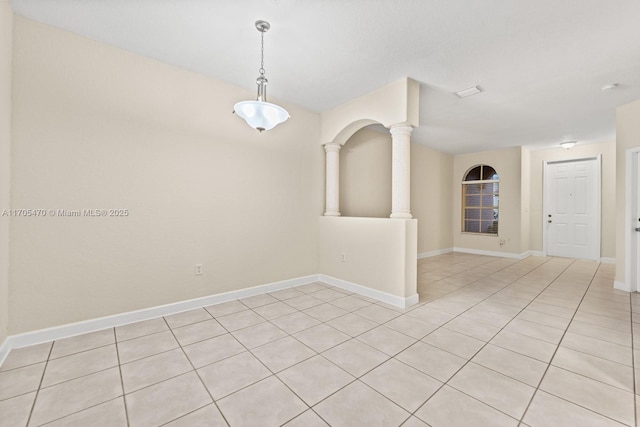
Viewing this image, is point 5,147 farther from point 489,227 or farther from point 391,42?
point 489,227

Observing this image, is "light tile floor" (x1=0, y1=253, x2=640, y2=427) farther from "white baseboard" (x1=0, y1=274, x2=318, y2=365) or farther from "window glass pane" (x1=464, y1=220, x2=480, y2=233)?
"window glass pane" (x1=464, y1=220, x2=480, y2=233)

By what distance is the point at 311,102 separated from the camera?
389 cm

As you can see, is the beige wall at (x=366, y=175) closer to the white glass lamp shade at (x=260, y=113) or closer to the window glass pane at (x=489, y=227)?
the white glass lamp shade at (x=260, y=113)

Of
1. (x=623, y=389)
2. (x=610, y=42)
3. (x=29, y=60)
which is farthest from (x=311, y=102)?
(x=623, y=389)

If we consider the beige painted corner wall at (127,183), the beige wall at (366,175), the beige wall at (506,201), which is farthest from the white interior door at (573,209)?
the beige painted corner wall at (127,183)

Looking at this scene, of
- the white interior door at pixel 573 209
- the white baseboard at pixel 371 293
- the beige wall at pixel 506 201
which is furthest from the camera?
the beige wall at pixel 506 201

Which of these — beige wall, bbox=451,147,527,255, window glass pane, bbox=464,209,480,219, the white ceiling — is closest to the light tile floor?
the white ceiling

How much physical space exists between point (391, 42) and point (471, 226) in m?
6.29

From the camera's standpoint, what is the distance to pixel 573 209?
6.20 metres

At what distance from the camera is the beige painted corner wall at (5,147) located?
2010 mm

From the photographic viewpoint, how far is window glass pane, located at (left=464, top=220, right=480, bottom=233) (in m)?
7.16

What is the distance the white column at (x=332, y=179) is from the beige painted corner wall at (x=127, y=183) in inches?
33.1

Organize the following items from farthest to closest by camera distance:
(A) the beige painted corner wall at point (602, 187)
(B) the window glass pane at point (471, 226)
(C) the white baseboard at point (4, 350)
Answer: (B) the window glass pane at point (471, 226) → (A) the beige painted corner wall at point (602, 187) → (C) the white baseboard at point (4, 350)

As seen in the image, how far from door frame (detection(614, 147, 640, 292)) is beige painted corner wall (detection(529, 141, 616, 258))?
2718 mm
